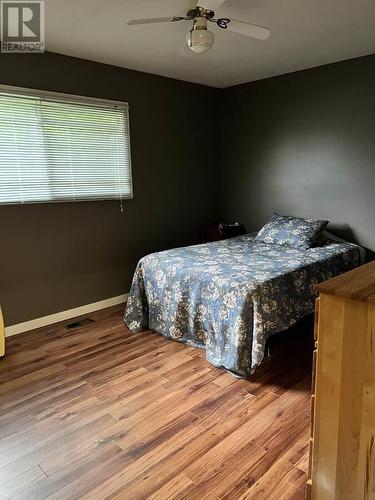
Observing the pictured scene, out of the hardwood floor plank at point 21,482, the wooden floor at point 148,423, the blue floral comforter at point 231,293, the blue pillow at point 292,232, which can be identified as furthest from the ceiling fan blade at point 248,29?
the hardwood floor plank at point 21,482

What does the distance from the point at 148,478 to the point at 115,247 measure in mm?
2448

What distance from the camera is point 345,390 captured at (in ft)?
4.00

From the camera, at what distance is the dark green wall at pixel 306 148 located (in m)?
3.49

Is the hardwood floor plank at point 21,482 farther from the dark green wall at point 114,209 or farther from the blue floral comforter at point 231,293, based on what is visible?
the dark green wall at point 114,209

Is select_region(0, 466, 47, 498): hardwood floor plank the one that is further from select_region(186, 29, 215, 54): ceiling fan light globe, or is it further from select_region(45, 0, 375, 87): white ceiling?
select_region(45, 0, 375, 87): white ceiling

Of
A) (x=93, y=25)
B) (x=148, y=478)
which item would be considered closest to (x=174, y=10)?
(x=93, y=25)

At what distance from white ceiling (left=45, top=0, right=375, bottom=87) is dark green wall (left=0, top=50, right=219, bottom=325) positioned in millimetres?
211

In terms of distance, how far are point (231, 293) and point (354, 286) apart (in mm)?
1268

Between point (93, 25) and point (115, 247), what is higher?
point (93, 25)

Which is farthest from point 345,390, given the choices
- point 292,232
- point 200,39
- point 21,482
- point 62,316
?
point 62,316

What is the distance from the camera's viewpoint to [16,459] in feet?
5.64

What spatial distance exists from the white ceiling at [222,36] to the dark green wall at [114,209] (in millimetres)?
211

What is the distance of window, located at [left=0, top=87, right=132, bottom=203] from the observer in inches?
116

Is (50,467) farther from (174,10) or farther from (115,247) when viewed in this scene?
(174,10)
